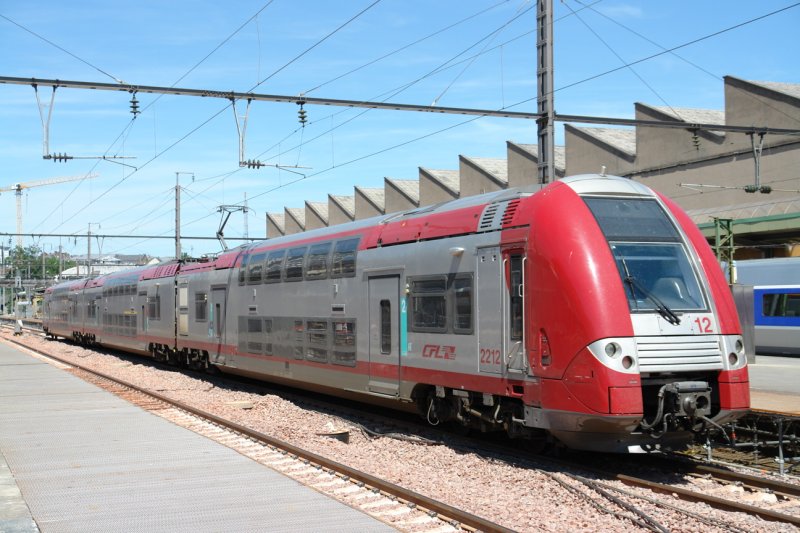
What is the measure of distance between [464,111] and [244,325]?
23.4 ft

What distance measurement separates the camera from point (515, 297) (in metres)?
10.4

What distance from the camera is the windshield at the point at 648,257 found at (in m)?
9.62

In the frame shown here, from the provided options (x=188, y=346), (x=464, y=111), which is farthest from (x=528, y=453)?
(x=188, y=346)

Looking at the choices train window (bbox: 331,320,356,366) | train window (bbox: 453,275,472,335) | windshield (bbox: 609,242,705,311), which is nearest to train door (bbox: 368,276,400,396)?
train window (bbox: 331,320,356,366)

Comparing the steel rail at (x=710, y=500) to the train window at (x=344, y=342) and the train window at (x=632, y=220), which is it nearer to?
the train window at (x=632, y=220)

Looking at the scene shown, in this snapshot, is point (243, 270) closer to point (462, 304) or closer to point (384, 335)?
point (384, 335)

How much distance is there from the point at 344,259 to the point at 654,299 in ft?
22.0

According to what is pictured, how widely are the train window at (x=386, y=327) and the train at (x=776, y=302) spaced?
1873cm

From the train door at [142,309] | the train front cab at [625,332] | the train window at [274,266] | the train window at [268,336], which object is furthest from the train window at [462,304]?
the train door at [142,309]

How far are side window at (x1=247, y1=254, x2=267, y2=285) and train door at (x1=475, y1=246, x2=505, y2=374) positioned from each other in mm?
9176

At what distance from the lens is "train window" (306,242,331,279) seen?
16.0 meters

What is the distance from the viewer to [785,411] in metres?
12.1

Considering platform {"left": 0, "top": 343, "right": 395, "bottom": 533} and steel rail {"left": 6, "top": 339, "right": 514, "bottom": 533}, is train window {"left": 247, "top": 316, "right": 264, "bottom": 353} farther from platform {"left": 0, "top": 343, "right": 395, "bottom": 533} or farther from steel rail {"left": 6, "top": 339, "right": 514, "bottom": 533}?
platform {"left": 0, "top": 343, "right": 395, "bottom": 533}

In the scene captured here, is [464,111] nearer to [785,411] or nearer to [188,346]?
[785,411]
